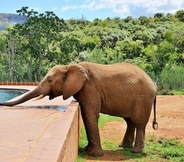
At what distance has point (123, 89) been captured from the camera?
19.9ft

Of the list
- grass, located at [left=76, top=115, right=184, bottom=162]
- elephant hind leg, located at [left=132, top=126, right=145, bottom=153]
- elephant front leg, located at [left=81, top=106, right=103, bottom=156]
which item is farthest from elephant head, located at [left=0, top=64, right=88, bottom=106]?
elephant hind leg, located at [left=132, top=126, right=145, bottom=153]

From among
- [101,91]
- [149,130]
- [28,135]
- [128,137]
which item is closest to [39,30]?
[149,130]

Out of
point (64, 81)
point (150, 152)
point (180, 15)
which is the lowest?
point (150, 152)

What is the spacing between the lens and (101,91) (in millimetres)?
6008

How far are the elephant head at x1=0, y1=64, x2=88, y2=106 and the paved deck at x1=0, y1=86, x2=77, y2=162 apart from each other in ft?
1.27

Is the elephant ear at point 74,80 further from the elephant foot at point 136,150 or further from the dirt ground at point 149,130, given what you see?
the elephant foot at point 136,150

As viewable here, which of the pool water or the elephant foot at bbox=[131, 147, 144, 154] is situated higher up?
the elephant foot at bbox=[131, 147, 144, 154]

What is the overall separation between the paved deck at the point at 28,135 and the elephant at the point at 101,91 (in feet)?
1.70

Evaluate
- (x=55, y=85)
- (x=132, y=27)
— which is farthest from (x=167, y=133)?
(x=132, y=27)

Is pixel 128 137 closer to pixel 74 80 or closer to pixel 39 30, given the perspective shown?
A: pixel 74 80

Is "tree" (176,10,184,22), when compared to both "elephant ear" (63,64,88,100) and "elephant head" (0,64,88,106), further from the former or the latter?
"elephant ear" (63,64,88,100)

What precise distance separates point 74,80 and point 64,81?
32 centimetres

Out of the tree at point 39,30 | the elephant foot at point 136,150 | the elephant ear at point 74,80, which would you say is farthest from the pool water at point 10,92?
the elephant foot at point 136,150

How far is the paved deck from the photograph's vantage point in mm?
3143
